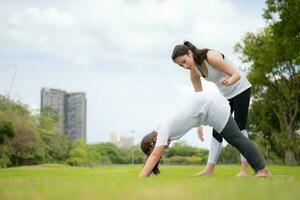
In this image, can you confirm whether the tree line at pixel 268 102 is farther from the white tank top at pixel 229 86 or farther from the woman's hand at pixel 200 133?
the woman's hand at pixel 200 133

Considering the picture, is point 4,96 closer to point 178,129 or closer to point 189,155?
point 178,129

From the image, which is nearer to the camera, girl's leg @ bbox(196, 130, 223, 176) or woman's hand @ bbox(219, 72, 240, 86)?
woman's hand @ bbox(219, 72, 240, 86)

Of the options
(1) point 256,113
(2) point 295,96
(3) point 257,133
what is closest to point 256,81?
(2) point 295,96

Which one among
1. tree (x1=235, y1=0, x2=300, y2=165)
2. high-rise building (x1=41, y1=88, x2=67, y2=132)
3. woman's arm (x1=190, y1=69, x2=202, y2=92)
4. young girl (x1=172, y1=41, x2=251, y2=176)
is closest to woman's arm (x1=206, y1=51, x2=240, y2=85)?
young girl (x1=172, y1=41, x2=251, y2=176)

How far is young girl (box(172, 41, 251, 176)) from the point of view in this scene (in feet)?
22.6

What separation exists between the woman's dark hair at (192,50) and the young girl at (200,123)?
0.90 metres

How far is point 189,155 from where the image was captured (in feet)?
360

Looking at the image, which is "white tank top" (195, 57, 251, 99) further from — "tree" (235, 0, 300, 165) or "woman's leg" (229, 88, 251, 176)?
"tree" (235, 0, 300, 165)

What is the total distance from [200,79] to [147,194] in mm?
Result: 5080

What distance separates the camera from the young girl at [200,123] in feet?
19.9

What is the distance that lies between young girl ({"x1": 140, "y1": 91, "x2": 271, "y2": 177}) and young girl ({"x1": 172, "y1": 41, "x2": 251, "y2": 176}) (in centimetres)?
58

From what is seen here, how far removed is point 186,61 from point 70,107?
9649 centimetres

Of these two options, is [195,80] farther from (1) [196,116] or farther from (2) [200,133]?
(1) [196,116]

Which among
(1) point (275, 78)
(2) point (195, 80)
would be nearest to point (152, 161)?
(2) point (195, 80)
